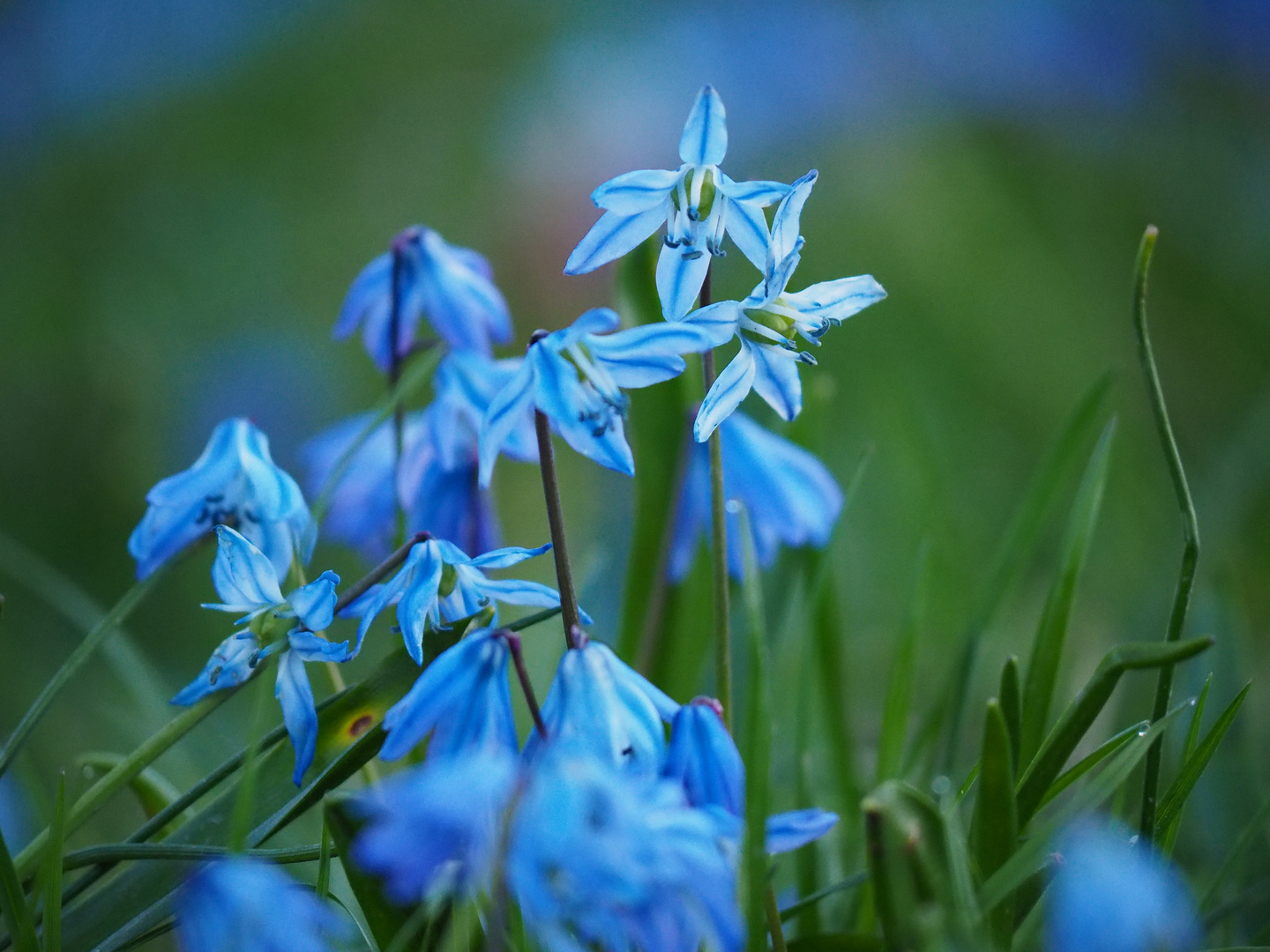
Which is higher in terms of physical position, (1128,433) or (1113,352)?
(1113,352)

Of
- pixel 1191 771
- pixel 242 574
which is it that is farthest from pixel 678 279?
pixel 1191 771

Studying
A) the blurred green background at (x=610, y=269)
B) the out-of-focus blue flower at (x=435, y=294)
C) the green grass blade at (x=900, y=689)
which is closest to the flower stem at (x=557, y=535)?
the out-of-focus blue flower at (x=435, y=294)

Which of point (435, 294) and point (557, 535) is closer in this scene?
point (557, 535)

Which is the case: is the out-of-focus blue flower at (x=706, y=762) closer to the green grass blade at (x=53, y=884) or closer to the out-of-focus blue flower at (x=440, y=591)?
the out-of-focus blue flower at (x=440, y=591)

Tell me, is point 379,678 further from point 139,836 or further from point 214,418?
point 214,418

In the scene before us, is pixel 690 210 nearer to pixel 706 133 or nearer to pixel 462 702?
pixel 706 133

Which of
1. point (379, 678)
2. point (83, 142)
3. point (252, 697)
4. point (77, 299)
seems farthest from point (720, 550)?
point (83, 142)
